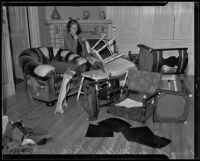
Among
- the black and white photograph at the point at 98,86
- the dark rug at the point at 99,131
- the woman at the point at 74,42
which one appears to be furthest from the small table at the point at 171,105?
the woman at the point at 74,42

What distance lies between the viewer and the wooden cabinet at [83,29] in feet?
18.6

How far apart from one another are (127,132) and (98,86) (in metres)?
1.00

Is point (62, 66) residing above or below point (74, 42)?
below

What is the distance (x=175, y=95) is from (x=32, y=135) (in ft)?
5.93

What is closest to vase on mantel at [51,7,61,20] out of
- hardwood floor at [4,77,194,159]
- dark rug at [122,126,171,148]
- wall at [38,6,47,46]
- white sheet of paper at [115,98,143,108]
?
wall at [38,6,47,46]

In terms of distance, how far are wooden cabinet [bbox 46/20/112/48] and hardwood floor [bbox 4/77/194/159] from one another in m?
2.25

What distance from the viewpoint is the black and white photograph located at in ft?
8.70

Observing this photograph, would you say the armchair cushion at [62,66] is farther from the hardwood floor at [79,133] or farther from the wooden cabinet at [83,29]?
the wooden cabinet at [83,29]

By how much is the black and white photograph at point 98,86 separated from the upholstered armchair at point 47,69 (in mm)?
16

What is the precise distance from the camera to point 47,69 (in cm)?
345

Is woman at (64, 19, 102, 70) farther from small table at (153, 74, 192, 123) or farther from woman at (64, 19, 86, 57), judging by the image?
small table at (153, 74, 192, 123)

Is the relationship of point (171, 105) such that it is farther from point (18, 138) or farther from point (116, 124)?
point (18, 138)

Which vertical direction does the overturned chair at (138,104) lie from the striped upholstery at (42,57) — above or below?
below

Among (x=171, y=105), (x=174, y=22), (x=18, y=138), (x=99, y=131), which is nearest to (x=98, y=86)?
(x=99, y=131)
